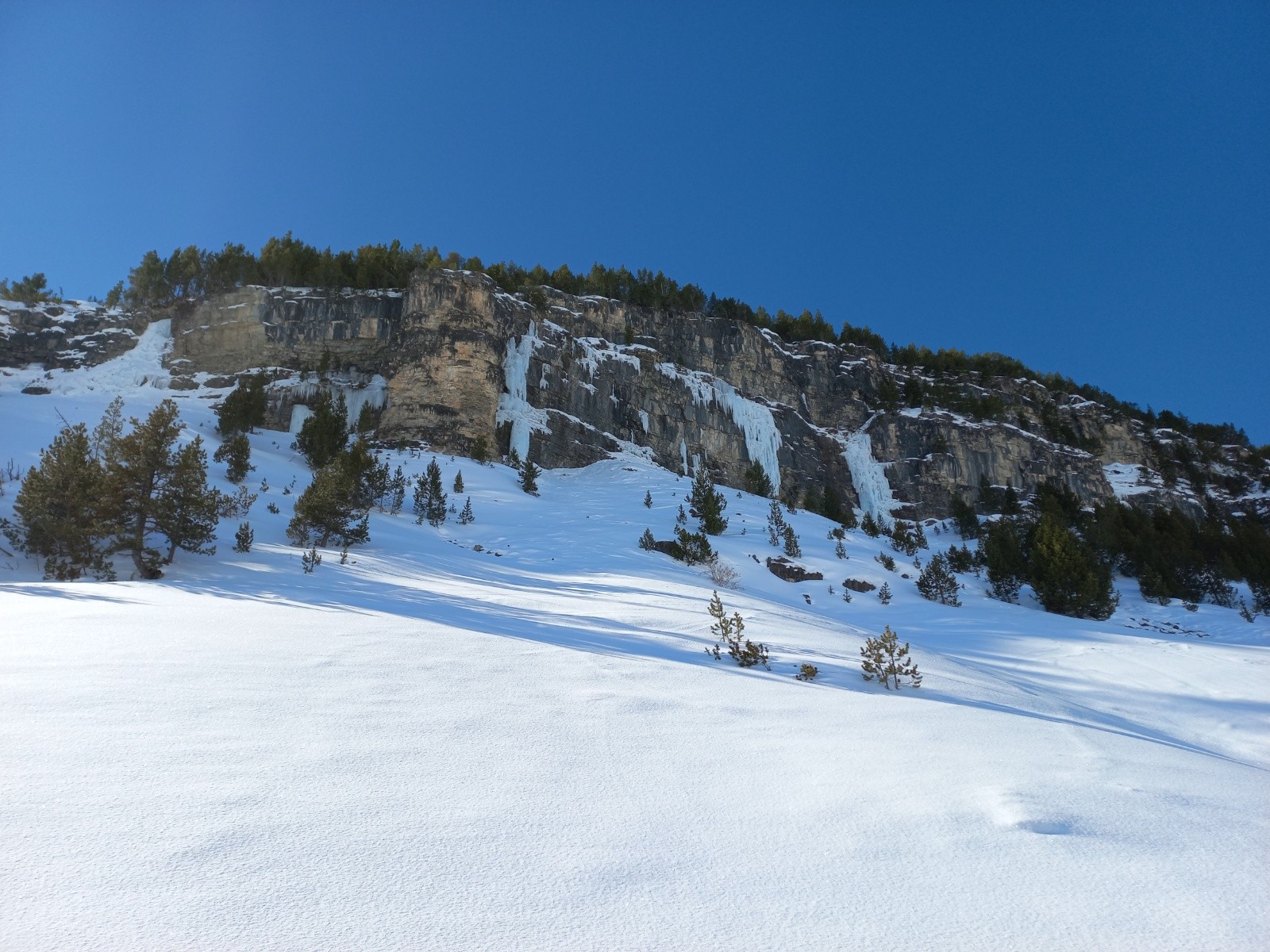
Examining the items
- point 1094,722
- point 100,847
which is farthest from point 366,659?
point 1094,722

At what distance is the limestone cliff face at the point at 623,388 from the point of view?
119ft

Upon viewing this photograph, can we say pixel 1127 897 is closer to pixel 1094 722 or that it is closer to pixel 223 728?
pixel 223 728

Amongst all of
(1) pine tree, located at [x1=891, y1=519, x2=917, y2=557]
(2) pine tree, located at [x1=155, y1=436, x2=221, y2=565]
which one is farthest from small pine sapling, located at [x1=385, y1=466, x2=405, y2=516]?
(1) pine tree, located at [x1=891, y1=519, x2=917, y2=557]

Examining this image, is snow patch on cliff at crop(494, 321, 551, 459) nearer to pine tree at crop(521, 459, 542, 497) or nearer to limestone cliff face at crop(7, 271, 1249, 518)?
limestone cliff face at crop(7, 271, 1249, 518)

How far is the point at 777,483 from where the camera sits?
44094 mm

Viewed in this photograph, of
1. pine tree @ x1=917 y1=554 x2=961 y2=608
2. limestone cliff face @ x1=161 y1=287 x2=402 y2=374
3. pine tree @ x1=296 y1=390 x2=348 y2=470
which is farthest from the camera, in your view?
limestone cliff face @ x1=161 y1=287 x2=402 y2=374

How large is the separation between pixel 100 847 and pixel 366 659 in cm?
257

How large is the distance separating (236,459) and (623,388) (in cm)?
2634

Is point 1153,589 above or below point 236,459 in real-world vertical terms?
above

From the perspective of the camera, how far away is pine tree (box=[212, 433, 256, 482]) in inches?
752

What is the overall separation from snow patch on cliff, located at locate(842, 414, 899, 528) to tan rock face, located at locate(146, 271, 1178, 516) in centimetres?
53

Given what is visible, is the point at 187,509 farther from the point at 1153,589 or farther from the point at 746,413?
the point at 746,413

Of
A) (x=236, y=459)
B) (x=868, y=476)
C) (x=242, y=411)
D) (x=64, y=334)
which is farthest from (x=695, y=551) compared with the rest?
(x=64, y=334)

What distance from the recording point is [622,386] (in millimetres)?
41969
